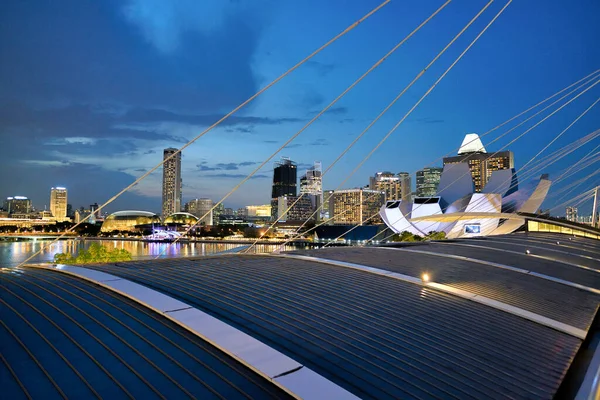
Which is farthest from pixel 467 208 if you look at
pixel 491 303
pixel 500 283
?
pixel 491 303

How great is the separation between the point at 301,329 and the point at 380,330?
147cm

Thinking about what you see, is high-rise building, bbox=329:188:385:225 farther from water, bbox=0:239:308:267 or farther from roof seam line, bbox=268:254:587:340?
roof seam line, bbox=268:254:587:340

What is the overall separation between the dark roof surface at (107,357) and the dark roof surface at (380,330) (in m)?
1.03

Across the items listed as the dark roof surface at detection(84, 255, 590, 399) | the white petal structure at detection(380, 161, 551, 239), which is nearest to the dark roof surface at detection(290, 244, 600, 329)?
the dark roof surface at detection(84, 255, 590, 399)

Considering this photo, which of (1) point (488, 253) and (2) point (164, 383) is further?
(1) point (488, 253)

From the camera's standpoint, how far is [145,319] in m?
5.71

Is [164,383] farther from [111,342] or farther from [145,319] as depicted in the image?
[145,319]

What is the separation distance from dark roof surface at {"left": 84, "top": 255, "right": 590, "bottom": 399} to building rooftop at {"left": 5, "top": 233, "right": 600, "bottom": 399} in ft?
0.09

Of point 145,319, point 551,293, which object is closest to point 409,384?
point 145,319

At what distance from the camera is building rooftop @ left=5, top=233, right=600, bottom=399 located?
452 cm

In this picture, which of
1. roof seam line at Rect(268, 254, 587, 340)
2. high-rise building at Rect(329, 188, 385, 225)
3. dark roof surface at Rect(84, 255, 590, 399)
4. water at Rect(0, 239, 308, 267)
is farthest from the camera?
high-rise building at Rect(329, 188, 385, 225)

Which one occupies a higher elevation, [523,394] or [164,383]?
[164,383]

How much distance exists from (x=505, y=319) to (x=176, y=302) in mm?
6949

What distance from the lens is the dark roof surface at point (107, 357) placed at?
399 centimetres
